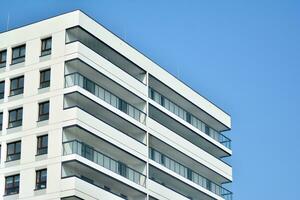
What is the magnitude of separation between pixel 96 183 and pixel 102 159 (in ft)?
8.06

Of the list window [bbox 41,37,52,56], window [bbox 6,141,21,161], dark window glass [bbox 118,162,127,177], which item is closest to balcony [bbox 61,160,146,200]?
dark window glass [bbox 118,162,127,177]

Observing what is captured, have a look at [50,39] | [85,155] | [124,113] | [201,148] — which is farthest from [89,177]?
[201,148]

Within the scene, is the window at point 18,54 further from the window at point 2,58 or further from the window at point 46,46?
the window at point 46,46

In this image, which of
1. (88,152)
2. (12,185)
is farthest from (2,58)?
(88,152)

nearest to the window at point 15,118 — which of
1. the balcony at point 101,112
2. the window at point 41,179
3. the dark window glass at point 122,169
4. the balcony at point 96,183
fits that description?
the balcony at point 101,112

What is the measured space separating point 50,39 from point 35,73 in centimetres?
331

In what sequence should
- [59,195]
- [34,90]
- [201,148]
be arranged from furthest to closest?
[201,148]
[34,90]
[59,195]

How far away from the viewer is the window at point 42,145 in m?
75.4

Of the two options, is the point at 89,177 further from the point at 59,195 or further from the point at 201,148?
the point at 201,148

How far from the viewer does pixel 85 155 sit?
7575 centimetres

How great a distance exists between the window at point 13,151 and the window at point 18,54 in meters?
7.81

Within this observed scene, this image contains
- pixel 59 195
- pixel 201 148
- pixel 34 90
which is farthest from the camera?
pixel 201 148

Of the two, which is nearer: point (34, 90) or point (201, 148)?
point (34, 90)

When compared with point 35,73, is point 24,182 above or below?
below
